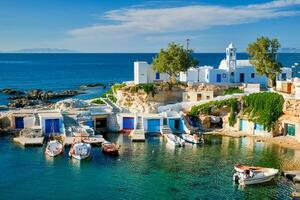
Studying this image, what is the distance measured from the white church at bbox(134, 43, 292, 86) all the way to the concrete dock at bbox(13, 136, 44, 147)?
78.0 feet

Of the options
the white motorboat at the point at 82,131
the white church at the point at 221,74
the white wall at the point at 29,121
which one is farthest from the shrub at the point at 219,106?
the white wall at the point at 29,121

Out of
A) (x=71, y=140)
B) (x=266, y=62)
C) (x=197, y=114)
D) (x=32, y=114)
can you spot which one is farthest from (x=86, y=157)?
(x=266, y=62)

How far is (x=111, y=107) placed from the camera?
64.4 meters

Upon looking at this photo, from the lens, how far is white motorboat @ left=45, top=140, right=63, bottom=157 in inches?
1865

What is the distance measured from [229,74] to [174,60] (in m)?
11.2

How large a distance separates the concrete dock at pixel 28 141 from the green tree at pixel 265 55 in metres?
36.2

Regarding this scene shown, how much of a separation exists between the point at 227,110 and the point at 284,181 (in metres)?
22.5

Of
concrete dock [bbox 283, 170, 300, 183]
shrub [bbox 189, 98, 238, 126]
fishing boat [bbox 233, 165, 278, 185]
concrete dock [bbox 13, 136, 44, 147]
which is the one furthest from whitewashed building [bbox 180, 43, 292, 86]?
fishing boat [bbox 233, 165, 278, 185]

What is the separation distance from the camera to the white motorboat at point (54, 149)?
155ft

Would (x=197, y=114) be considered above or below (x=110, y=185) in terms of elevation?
above

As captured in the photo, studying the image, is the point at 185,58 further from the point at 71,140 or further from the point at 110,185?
the point at 110,185

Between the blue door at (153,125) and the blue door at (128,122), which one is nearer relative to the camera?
the blue door at (153,125)

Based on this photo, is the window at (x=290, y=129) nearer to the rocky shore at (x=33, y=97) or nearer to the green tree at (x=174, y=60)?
the green tree at (x=174, y=60)

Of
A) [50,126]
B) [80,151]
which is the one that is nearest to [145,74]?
[50,126]
